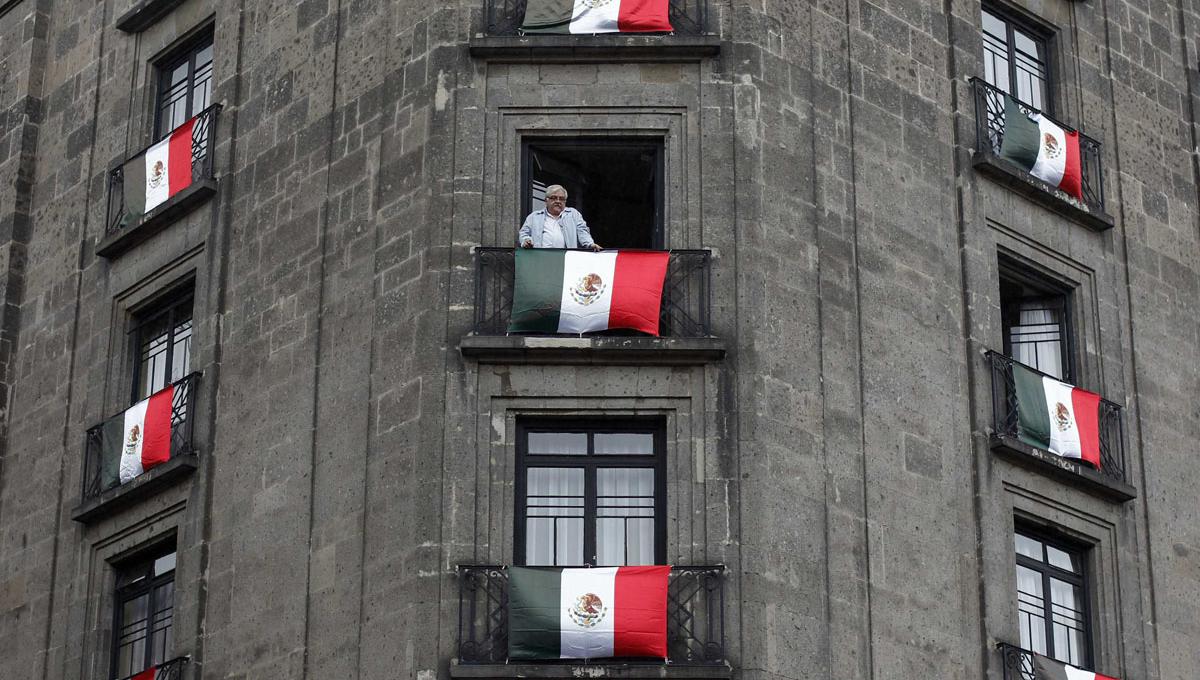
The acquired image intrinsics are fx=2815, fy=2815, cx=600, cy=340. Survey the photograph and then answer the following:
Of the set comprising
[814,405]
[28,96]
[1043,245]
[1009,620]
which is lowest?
[1009,620]

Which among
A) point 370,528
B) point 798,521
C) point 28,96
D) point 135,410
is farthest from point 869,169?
point 28,96

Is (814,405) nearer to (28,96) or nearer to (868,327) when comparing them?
(868,327)

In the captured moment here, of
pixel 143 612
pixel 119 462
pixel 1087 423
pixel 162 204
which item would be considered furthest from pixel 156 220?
pixel 1087 423

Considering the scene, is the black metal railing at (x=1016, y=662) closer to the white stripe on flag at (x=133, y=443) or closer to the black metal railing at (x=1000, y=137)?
the black metal railing at (x=1000, y=137)

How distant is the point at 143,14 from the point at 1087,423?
15.2 meters

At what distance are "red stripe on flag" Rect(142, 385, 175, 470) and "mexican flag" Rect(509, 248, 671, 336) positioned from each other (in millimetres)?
5737

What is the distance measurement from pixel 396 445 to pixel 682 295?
4022mm

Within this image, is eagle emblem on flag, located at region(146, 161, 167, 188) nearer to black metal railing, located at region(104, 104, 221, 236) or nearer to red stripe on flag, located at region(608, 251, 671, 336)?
black metal railing, located at region(104, 104, 221, 236)

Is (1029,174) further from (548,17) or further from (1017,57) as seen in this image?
(548,17)

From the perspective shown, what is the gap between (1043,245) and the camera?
38.4 metres

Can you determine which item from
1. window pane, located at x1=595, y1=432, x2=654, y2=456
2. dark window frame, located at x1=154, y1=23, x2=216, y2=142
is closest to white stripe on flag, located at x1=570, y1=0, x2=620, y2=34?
window pane, located at x1=595, y1=432, x2=654, y2=456

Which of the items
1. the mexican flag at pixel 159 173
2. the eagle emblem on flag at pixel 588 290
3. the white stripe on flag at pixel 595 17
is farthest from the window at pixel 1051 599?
the mexican flag at pixel 159 173

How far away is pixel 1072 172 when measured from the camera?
39156mm

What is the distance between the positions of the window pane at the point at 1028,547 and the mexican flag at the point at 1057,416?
1.20m
